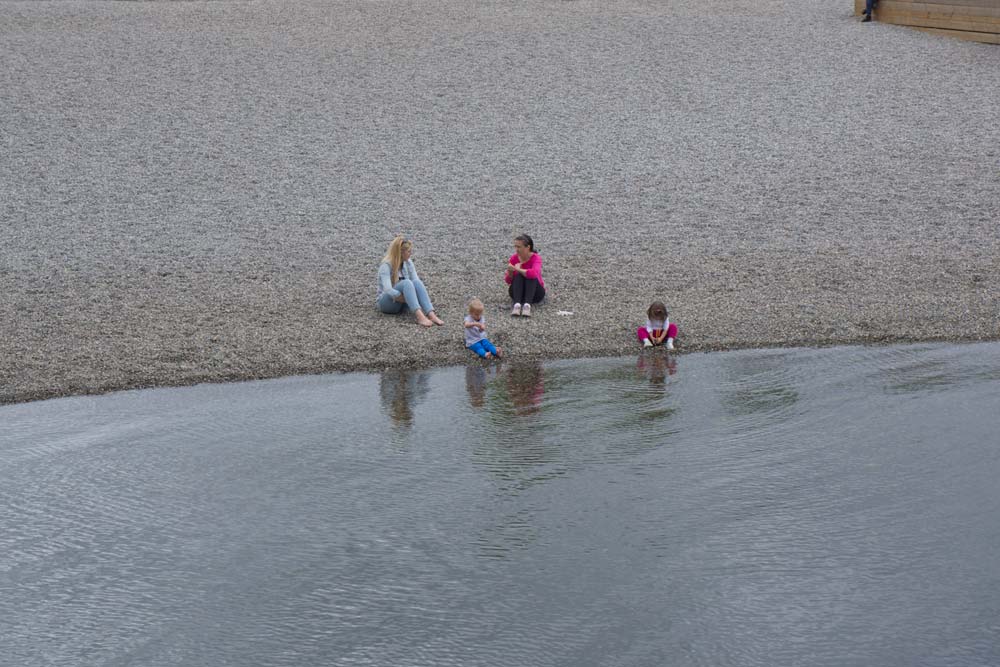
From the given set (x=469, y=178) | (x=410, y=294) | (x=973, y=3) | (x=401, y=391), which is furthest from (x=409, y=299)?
(x=973, y=3)

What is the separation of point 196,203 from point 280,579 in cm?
938

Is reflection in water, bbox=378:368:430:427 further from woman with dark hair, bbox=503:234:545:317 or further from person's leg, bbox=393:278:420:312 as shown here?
woman with dark hair, bbox=503:234:545:317

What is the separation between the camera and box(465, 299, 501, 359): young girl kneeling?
9.35m

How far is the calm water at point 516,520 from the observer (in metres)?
5.12

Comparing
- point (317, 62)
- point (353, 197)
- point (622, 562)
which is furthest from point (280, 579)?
point (317, 62)

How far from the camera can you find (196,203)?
14.1 metres

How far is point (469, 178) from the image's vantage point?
1497 cm

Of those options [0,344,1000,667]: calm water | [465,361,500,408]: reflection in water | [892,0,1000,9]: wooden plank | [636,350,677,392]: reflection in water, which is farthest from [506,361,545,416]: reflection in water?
[892,0,1000,9]: wooden plank

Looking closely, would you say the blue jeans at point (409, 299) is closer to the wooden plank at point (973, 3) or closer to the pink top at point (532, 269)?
the pink top at point (532, 269)

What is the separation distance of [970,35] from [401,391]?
643 inches

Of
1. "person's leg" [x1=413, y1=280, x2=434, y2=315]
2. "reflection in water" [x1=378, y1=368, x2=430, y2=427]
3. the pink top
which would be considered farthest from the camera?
the pink top

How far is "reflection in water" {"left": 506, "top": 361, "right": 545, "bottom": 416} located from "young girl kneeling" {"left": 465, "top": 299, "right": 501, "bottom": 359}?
0.28m

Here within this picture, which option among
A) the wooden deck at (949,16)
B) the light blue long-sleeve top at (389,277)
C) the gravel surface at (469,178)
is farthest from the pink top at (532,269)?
the wooden deck at (949,16)

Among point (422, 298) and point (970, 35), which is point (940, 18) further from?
point (422, 298)
